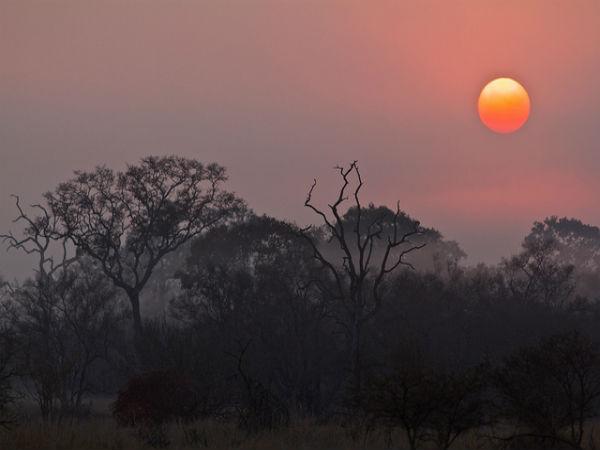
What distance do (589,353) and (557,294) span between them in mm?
41278

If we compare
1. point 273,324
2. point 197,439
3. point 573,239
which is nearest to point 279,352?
point 273,324

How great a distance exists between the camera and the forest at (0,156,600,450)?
82.8ft

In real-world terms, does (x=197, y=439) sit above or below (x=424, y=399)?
below

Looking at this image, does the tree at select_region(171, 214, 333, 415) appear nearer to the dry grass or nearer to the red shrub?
the red shrub

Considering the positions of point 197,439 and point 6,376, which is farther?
point 197,439

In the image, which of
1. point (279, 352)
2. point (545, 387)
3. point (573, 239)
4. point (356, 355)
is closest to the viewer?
point (545, 387)

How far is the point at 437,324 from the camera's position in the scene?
49.8m

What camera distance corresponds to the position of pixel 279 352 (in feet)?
150

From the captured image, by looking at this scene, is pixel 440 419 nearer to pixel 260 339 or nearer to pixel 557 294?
pixel 260 339

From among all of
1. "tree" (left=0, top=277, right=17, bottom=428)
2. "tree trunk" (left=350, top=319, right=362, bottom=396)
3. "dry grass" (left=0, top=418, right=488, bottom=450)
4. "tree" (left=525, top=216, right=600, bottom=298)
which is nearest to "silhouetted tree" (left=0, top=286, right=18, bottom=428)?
"tree" (left=0, top=277, right=17, bottom=428)

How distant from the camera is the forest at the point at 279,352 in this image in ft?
82.8

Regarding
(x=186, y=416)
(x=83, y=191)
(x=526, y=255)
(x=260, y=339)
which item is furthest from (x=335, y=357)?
(x=526, y=255)

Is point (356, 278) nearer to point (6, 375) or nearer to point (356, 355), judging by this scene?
point (356, 355)

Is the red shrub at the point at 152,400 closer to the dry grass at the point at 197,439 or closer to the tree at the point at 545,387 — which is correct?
the dry grass at the point at 197,439
